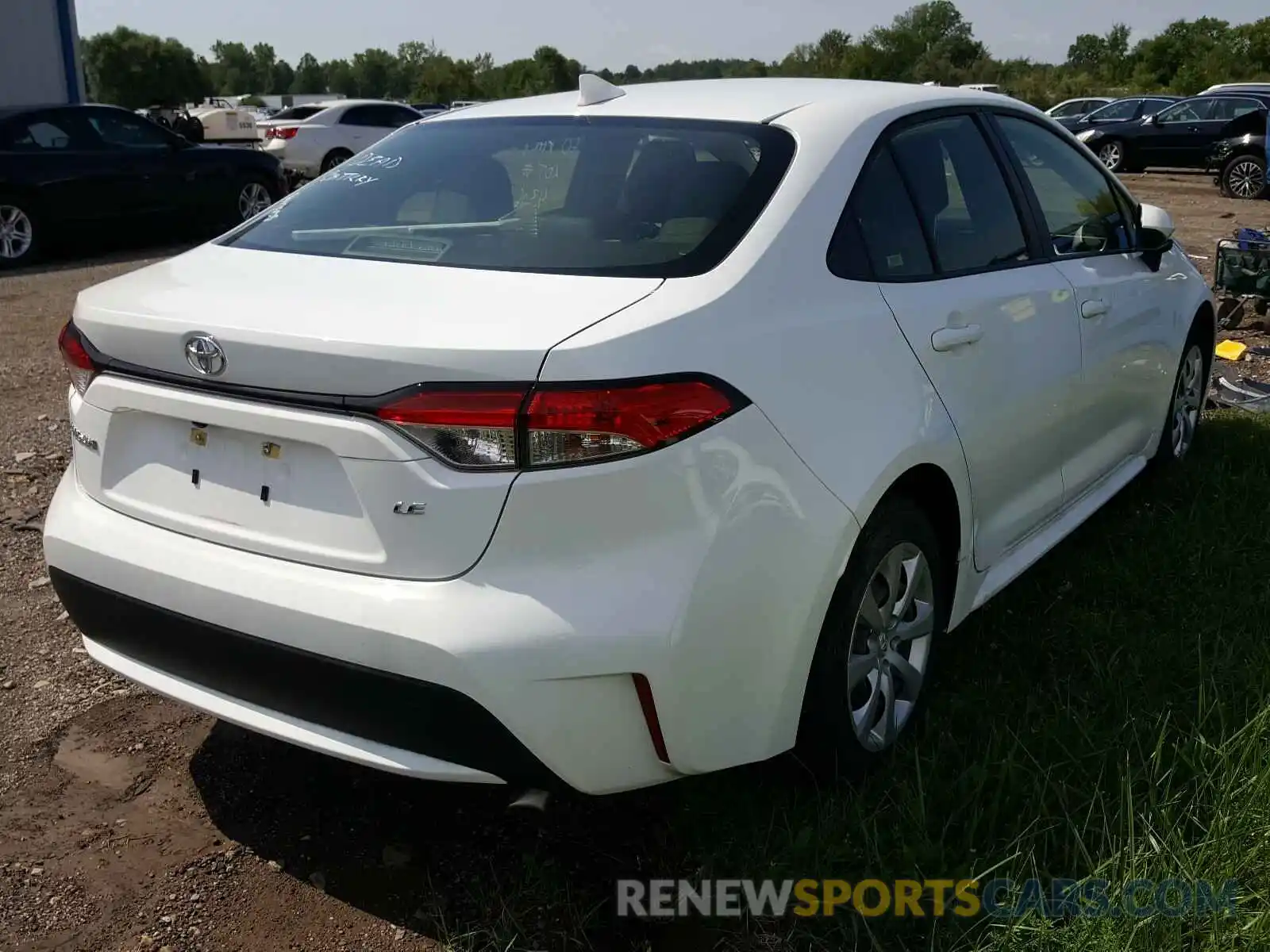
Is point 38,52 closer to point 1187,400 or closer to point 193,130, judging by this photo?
point 193,130

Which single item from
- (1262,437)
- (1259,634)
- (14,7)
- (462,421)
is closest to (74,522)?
(462,421)

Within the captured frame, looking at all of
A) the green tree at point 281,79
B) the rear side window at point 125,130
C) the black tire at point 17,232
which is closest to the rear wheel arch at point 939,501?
the black tire at point 17,232

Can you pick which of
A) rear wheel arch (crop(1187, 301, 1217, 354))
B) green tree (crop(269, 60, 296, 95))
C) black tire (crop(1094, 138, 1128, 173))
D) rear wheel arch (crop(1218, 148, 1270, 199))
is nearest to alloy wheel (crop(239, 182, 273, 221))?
rear wheel arch (crop(1187, 301, 1217, 354))

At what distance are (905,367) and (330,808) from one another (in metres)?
1.70

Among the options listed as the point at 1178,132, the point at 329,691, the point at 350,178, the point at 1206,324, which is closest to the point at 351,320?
the point at 329,691

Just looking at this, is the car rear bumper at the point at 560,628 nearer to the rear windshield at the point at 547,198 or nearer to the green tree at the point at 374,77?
the rear windshield at the point at 547,198

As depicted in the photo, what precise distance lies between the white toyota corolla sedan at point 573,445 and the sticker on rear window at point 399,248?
0.02m

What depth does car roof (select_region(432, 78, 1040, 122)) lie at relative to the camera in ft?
9.70

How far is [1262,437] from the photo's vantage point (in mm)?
5375

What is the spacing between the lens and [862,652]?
107 inches

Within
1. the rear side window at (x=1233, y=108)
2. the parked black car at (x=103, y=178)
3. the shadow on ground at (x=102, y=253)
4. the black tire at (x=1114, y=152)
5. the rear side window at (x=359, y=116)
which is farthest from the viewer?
the black tire at (x=1114, y=152)

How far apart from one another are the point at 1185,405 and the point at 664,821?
10.9 ft

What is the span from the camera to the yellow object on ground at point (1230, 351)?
7027mm

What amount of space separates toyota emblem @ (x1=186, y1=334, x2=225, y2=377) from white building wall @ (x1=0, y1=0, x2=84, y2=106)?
17.7 meters
